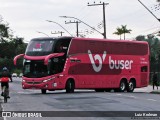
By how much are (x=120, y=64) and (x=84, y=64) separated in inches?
150

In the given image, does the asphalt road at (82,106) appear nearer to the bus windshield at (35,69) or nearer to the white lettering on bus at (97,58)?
the bus windshield at (35,69)

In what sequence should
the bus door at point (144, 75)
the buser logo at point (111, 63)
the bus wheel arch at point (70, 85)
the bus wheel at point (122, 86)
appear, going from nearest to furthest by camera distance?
the bus wheel arch at point (70, 85) → the buser logo at point (111, 63) → the bus wheel at point (122, 86) → the bus door at point (144, 75)

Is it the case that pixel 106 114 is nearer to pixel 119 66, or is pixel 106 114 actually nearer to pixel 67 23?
pixel 119 66

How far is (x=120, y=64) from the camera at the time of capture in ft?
131

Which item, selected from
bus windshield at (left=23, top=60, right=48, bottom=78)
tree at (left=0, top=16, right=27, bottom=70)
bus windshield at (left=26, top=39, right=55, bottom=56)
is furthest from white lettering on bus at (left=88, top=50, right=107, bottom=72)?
tree at (left=0, top=16, right=27, bottom=70)

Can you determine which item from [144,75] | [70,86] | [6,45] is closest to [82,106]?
[70,86]

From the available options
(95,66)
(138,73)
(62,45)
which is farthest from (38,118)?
(138,73)

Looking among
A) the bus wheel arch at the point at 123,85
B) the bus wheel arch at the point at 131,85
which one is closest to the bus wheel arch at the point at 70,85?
the bus wheel arch at the point at 123,85

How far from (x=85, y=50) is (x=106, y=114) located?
62.5ft

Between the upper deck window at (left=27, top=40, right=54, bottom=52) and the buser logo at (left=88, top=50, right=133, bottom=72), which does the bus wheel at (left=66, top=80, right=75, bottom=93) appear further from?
the upper deck window at (left=27, top=40, right=54, bottom=52)

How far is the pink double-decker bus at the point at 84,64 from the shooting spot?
116 feet

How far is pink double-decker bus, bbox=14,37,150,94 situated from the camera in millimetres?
35312

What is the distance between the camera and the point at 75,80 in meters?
37.0

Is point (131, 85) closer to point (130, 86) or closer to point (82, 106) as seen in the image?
point (130, 86)
